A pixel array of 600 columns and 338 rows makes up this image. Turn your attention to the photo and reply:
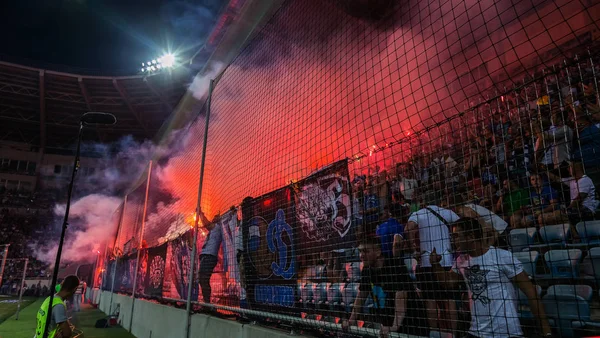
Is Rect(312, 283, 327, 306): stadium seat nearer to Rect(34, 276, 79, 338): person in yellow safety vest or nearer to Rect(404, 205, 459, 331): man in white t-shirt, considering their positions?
Rect(404, 205, 459, 331): man in white t-shirt

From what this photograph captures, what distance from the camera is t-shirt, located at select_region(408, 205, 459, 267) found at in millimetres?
2424

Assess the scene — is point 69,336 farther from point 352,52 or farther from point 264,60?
point 352,52

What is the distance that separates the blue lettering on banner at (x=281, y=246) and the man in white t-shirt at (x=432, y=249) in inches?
54.4

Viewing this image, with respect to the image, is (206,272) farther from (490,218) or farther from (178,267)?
(490,218)

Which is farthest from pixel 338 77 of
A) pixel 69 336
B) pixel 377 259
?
pixel 69 336

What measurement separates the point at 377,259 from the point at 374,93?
5.56 feet

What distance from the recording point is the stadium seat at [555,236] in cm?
241

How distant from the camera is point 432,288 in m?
2.42

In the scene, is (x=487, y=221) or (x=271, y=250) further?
(x=271, y=250)

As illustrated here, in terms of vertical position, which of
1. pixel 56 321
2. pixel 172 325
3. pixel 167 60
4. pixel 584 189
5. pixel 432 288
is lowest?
pixel 172 325

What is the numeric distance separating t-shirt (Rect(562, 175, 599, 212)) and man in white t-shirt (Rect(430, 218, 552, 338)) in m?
0.58

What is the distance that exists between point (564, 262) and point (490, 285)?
72 cm

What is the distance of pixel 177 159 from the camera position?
27.7 feet

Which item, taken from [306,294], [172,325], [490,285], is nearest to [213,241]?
[172,325]
